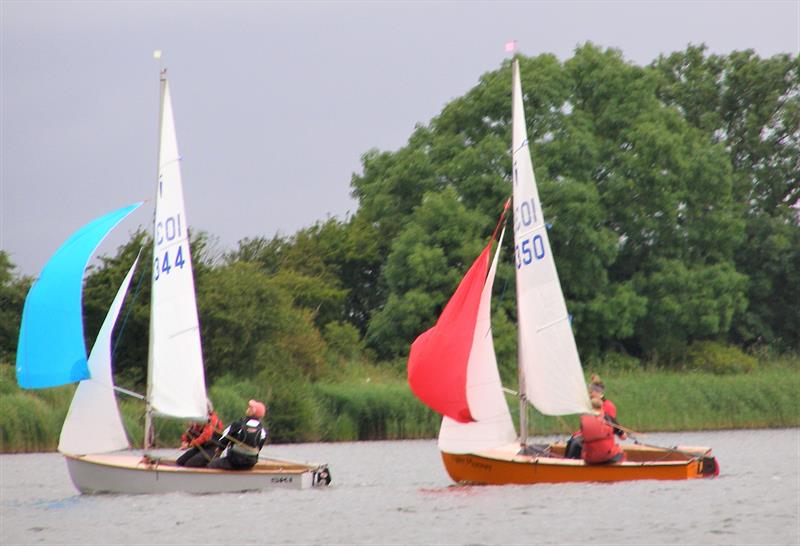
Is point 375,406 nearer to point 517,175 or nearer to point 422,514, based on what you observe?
point 517,175

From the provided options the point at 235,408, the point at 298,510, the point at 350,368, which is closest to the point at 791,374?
the point at 350,368

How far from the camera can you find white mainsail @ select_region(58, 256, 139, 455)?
23.2m

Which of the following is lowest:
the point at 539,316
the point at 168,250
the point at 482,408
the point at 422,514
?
the point at 422,514

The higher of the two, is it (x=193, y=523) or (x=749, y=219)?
(x=749, y=219)

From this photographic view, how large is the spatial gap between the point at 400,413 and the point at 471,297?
44.6 feet

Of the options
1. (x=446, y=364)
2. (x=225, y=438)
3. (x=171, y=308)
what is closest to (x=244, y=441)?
(x=225, y=438)

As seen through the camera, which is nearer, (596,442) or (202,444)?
(596,442)

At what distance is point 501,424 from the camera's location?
23734 millimetres

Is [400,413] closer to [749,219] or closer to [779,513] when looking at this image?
[779,513]

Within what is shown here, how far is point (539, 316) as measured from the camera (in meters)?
24.2

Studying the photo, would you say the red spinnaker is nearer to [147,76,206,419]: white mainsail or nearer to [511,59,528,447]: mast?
[511,59,528,447]: mast

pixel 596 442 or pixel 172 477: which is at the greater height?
pixel 596 442

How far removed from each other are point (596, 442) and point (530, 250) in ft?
10.1

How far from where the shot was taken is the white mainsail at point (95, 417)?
912 inches
